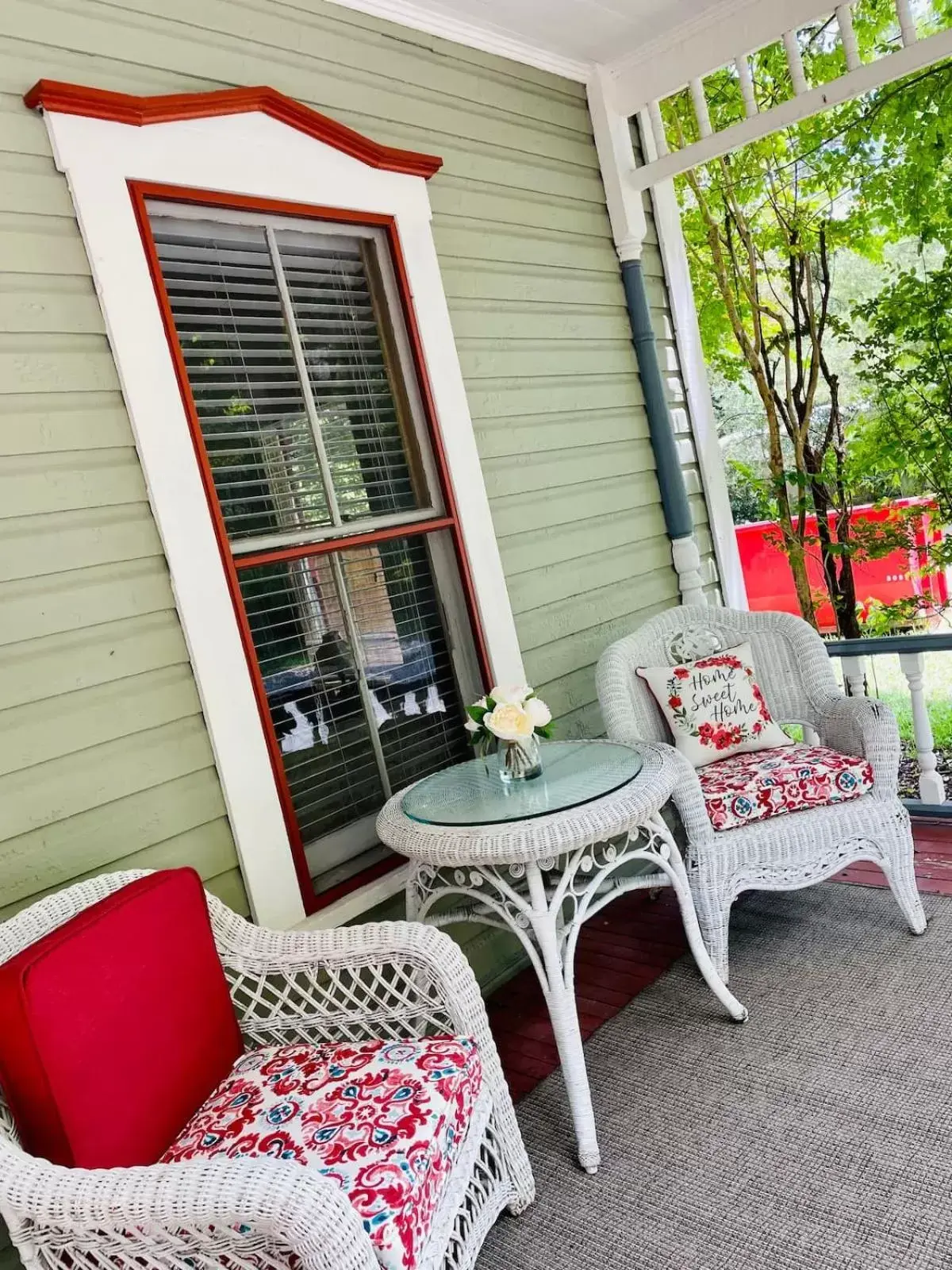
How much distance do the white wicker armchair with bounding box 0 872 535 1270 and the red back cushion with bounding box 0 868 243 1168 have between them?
0.29 ft

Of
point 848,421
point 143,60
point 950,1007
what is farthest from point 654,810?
point 848,421

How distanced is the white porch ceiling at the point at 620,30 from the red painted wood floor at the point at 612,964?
2.70m

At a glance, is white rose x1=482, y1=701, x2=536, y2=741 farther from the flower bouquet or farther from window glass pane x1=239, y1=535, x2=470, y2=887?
window glass pane x1=239, y1=535, x2=470, y2=887

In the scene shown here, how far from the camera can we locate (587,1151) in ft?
6.61

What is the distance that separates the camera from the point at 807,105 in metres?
3.16

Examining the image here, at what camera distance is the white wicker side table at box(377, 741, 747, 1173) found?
6.63 ft

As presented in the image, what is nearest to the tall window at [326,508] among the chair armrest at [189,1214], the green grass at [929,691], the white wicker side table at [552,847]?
the white wicker side table at [552,847]

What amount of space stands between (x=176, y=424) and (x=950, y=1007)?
7.33 feet

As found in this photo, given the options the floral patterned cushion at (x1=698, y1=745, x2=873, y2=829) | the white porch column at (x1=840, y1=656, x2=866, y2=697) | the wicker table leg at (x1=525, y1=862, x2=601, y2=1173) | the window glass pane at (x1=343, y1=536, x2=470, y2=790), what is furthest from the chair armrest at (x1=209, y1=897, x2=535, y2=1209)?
the white porch column at (x1=840, y1=656, x2=866, y2=697)

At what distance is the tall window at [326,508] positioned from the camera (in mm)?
2322

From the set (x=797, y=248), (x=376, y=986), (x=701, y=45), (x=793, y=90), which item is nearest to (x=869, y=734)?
(x=376, y=986)

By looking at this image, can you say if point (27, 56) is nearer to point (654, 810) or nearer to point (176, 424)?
point (176, 424)

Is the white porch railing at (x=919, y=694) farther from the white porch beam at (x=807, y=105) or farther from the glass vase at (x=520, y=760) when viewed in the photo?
the white porch beam at (x=807, y=105)

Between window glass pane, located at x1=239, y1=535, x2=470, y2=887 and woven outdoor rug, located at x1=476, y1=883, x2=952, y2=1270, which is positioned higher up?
window glass pane, located at x1=239, y1=535, x2=470, y2=887
